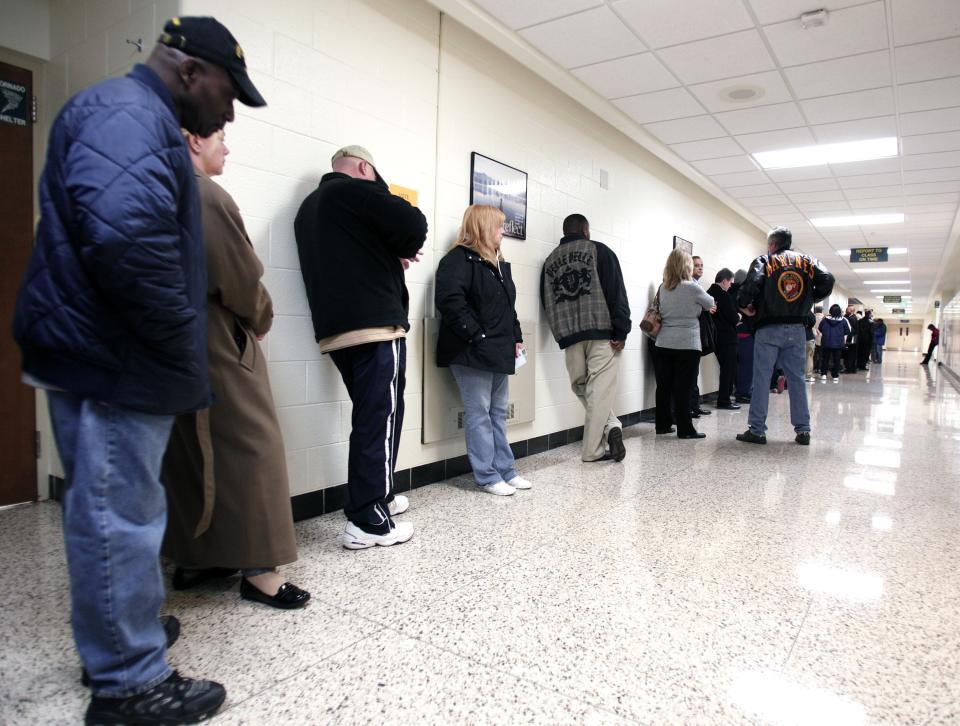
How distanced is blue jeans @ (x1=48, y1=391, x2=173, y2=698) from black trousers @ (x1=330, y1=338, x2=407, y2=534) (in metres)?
1.00

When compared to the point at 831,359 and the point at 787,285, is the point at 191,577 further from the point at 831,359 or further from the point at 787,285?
the point at 831,359

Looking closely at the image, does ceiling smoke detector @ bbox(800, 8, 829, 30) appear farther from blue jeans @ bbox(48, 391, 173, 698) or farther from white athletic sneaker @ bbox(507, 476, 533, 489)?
blue jeans @ bbox(48, 391, 173, 698)

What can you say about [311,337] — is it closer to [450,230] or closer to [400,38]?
[450,230]

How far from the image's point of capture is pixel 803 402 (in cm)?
434

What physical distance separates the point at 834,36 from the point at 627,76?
3.82 feet

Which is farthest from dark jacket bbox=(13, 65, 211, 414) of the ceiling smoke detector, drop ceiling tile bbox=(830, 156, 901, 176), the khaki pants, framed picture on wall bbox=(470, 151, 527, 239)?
drop ceiling tile bbox=(830, 156, 901, 176)

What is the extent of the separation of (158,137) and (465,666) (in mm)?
1304

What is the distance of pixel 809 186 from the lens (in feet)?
21.5

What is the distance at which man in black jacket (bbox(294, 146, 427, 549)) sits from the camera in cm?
213

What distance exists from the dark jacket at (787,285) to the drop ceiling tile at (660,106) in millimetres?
1240

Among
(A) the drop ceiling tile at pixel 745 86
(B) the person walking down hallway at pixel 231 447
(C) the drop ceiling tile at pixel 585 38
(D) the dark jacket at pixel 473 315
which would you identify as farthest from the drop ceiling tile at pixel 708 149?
(B) the person walking down hallway at pixel 231 447

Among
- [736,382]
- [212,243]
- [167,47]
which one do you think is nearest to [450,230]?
[212,243]

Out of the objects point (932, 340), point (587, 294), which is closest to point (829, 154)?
point (587, 294)

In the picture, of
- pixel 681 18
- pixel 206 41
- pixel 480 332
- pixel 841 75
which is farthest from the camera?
pixel 841 75
